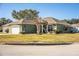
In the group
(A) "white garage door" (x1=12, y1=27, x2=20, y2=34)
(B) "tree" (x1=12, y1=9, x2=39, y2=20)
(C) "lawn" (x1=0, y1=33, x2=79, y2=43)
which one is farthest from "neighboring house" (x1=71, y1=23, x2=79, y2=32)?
(A) "white garage door" (x1=12, y1=27, x2=20, y2=34)

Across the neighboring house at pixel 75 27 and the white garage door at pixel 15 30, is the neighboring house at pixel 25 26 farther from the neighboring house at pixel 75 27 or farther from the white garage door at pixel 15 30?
the neighboring house at pixel 75 27

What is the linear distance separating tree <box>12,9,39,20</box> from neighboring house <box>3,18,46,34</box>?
0.08m

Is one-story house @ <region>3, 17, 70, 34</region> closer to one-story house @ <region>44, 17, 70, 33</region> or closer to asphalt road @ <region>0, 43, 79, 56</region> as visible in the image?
one-story house @ <region>44, 17, 70, 33</region>

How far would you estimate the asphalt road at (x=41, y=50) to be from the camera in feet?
49.8

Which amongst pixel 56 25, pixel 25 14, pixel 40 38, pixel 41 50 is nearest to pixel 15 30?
pixel 25 14

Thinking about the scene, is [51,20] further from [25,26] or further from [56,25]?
[25,26]

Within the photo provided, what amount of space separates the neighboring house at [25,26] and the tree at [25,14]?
0.08 m

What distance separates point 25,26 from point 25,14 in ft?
0.76

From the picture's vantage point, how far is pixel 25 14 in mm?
15312

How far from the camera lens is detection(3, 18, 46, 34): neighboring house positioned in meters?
15.3

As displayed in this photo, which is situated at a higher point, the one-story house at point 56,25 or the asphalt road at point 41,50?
the one-story house at point 56,25

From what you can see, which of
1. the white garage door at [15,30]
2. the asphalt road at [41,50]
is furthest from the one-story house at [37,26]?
the asphalt road at [41,50]

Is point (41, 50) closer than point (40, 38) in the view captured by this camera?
Yes
